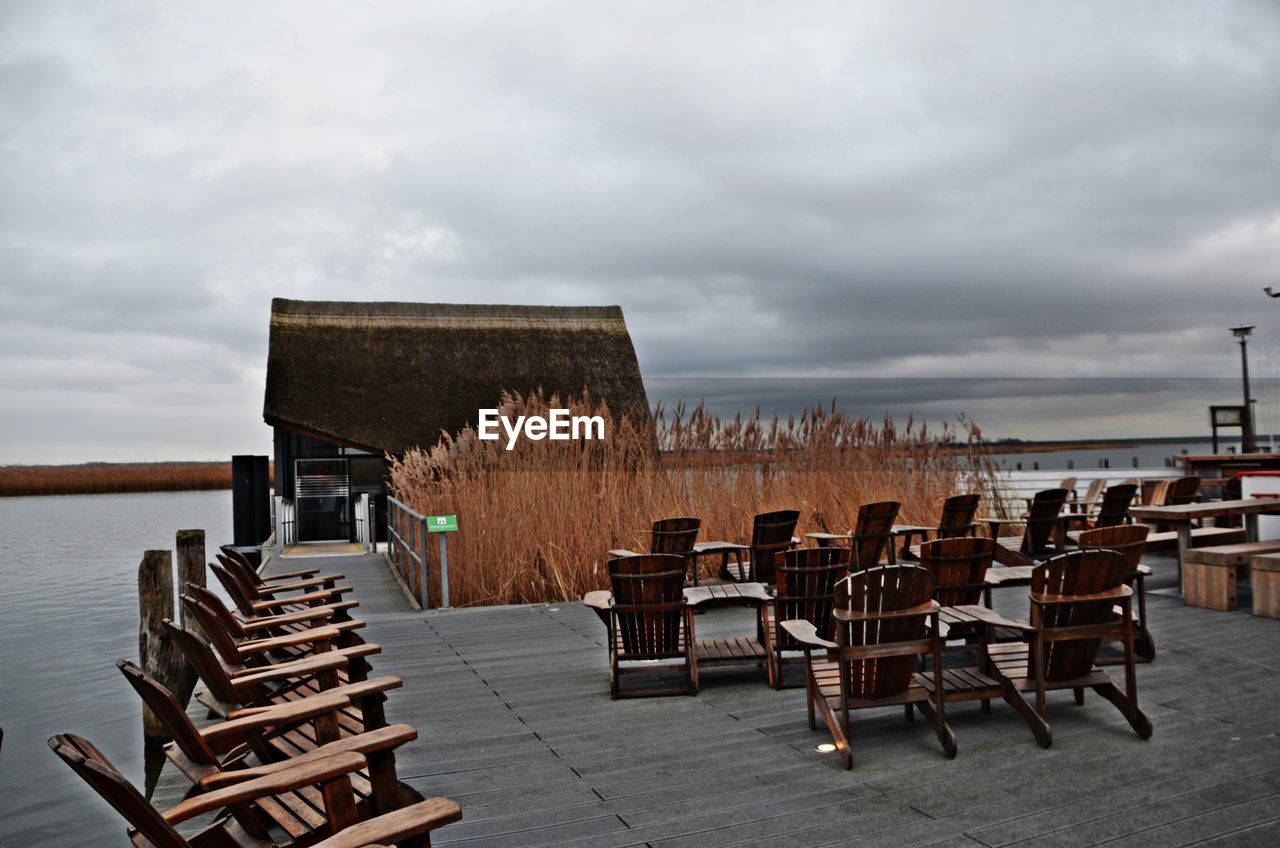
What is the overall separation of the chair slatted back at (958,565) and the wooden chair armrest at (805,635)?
46.0 inches

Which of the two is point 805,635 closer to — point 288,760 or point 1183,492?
point 288,760

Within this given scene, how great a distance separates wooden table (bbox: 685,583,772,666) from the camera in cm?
535

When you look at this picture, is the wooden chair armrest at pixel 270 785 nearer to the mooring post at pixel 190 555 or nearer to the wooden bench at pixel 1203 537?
the mooring post at pixel 190 555

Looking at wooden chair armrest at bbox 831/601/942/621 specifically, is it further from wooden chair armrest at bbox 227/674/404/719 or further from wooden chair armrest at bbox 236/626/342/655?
wooden chair armrest at bbox 236/626/342/655

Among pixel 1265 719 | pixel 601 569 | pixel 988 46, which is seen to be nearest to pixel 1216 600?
pixel 1265 719

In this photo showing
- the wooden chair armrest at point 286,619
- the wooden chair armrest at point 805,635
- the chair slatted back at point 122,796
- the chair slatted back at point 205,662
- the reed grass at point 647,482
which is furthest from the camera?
the reed grass at point 647,482

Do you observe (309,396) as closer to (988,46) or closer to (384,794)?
(988,46)

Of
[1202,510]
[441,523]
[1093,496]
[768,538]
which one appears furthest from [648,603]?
[1093,496]

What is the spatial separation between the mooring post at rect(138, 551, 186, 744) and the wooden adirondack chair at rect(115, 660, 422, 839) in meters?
3.74

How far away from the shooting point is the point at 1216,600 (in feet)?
23.5

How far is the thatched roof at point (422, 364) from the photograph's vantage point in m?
18.8

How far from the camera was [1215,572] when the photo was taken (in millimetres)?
7215

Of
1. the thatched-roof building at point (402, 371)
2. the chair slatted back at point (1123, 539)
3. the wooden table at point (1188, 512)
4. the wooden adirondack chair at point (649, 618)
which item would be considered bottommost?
the wooden adirondack chair at point (649, 618)

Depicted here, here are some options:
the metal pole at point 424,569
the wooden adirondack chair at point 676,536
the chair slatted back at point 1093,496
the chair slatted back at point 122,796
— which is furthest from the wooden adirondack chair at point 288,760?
the chair slatted back at point 1093,496
